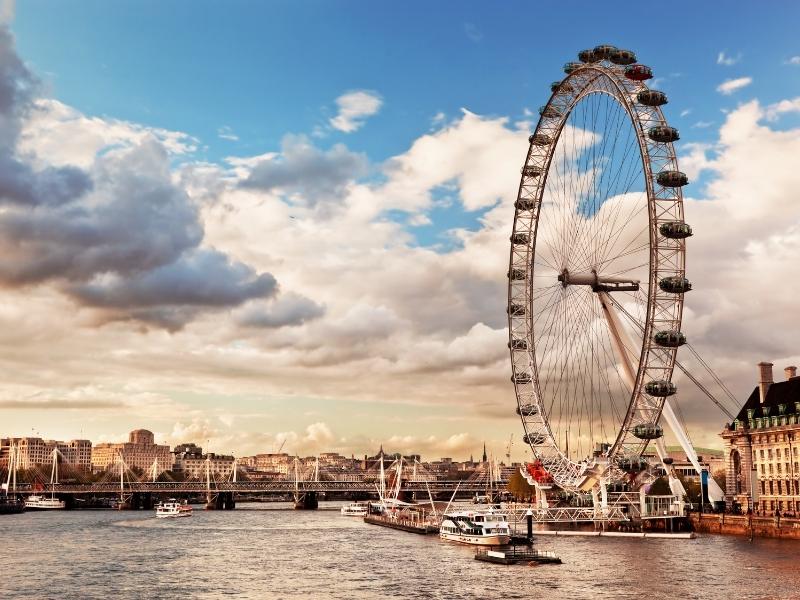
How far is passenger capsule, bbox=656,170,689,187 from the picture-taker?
293 feet

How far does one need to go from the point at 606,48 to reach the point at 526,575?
4873cm

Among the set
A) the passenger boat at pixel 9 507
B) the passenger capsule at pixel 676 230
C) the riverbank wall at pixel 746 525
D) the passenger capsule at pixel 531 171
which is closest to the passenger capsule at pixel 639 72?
the passenger capsule at pixel 676 230

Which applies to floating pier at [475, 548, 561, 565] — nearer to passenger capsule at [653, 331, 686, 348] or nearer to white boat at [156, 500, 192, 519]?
passenger capsule at [653, 331, 686, 348]

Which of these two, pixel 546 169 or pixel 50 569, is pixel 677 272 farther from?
pixel 50 569

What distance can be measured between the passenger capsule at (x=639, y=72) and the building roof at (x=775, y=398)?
113 ft

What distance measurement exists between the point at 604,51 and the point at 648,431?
112 ft

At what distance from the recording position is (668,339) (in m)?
88.5

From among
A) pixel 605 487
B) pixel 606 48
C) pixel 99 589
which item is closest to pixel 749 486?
pixel 605 487

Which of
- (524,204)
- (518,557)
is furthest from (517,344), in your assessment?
(518,557)

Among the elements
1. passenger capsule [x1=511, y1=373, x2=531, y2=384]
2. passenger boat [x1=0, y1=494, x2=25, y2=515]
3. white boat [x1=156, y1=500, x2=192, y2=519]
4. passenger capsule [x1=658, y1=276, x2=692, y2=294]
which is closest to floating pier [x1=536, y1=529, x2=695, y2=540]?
passenger capsule [x1=511, y1=373, x2=531, y2=384]

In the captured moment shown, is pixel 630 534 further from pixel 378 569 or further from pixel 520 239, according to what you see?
pixel 520 239

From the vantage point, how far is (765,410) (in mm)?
102750

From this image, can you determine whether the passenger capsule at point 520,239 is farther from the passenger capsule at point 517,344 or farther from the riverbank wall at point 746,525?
the riverbank wall at point 746,525

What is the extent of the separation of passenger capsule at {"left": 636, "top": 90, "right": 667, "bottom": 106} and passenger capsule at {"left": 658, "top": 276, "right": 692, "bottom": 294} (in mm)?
15334
